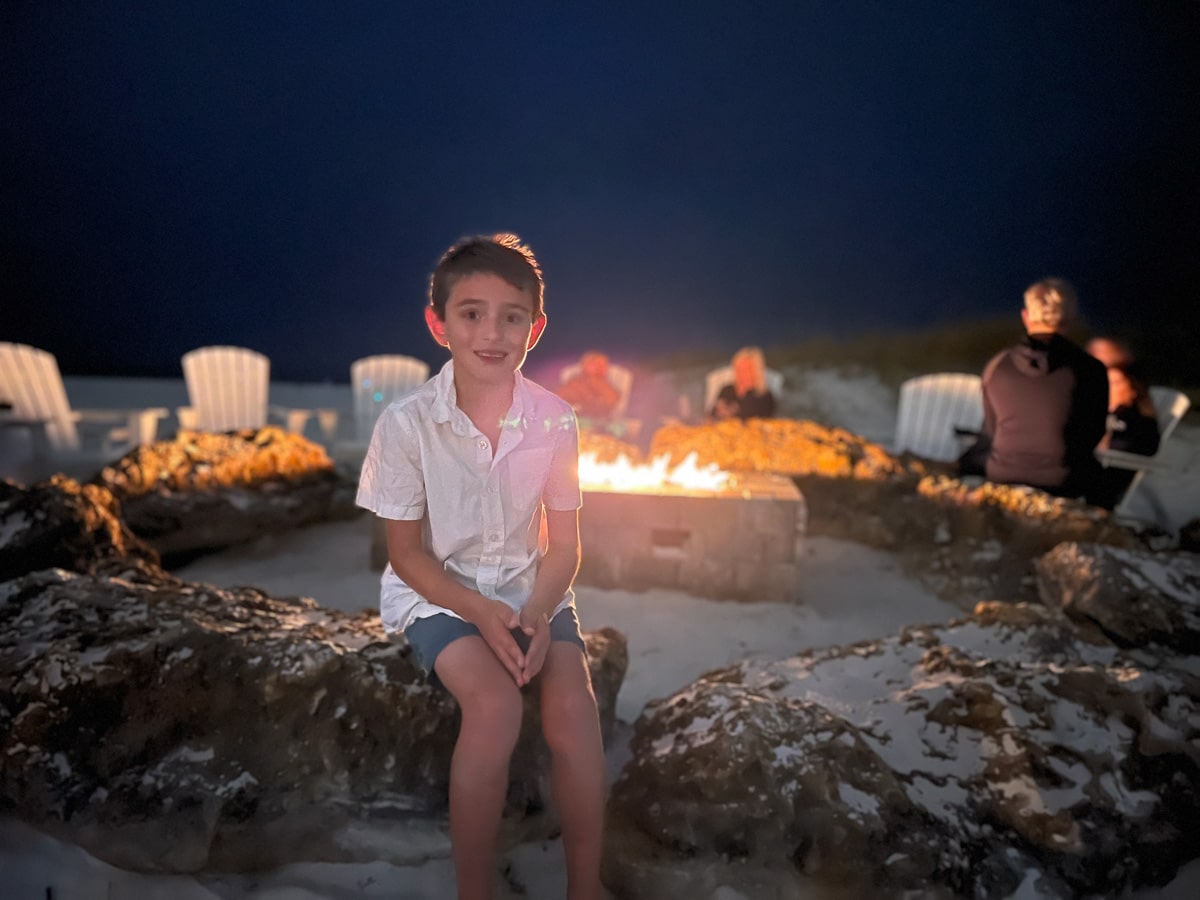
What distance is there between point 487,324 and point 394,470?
15.3 inches

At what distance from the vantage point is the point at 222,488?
13.2 ft

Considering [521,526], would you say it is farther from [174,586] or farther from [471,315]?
[174,586]

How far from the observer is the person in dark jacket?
330cm

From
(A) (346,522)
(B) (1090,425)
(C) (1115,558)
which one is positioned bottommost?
(A) (346,522)

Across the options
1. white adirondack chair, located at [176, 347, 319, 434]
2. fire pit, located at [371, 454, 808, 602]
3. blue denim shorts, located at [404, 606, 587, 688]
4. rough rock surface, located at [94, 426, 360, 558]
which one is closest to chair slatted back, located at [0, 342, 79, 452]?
white adirondack chair, located at [176, 347, 319, 434]

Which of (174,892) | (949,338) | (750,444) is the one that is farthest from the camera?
(949,338)

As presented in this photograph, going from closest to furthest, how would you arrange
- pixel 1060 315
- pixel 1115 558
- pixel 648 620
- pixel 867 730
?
pixel 867 730
pixel 1115 558
pixel 648 620
pixel 1060 315

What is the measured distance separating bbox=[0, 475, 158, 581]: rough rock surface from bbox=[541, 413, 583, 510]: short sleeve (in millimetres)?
1711

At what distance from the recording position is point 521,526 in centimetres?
149

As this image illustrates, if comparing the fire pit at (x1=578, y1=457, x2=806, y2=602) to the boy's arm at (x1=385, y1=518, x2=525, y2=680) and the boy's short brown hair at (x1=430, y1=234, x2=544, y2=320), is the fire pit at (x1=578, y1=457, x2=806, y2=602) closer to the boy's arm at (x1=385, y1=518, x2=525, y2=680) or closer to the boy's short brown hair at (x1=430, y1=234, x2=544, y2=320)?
the boy's arm at (x1=385, y1=518, x2=525, y2=680)

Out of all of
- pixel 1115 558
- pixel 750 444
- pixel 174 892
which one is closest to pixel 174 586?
pixel 174 892

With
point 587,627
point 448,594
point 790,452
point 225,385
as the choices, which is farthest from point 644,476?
point 225,385

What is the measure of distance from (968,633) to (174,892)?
2.40 m

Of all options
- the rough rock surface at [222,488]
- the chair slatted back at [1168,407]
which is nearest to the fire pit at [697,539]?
the rough rock surface at [222,488]
